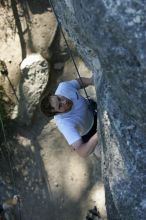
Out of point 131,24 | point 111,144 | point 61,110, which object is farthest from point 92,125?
point 131,24

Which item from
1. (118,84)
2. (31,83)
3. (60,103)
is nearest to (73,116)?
(60,103)

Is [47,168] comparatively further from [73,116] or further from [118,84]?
[118,84]

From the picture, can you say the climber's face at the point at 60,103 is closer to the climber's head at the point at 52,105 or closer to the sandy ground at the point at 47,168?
the climber's head at the point at 52,105

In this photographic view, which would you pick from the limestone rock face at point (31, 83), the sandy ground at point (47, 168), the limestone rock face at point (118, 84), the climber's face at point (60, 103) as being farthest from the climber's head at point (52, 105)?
the limestone rock face at point (31, 83)

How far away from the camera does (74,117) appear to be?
4223mm

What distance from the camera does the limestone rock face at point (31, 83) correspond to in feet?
20.6

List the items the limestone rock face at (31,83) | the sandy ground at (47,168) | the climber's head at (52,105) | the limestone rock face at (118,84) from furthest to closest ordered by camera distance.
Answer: the limestone rock face at (31,83), the sandy ground at (47,168), the climber's head at (52,105), the limestone rock face at (118,84)

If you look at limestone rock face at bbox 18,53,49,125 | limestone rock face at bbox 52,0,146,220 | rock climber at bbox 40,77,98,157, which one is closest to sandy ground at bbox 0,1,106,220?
limestone rock face at bbox 18,53,49,125

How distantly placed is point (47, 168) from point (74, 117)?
243 centimetres

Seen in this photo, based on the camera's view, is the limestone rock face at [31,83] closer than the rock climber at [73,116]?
No

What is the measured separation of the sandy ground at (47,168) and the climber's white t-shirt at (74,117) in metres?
1.73

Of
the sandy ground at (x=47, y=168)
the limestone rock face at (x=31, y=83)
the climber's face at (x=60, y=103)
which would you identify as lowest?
the sandy ground at (x=47, y=168)

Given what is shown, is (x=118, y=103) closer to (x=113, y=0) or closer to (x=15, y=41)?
(x=113, y=0)

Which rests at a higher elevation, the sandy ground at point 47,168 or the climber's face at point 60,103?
the climber's face at point 60,103
